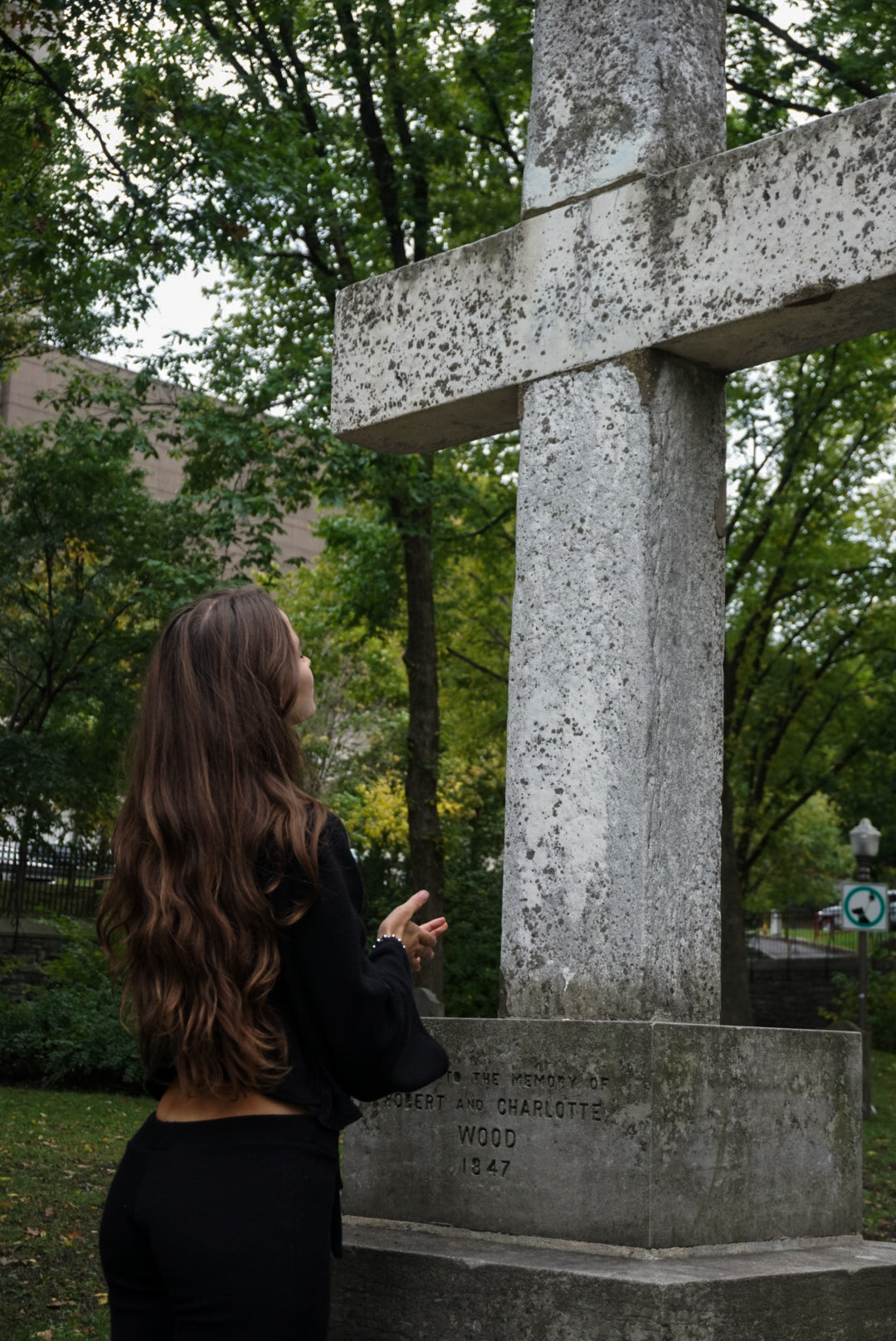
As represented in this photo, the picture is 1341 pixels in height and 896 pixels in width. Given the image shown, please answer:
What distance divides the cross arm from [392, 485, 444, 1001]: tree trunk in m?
13.2

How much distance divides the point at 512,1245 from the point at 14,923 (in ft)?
70.0

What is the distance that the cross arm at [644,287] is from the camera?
3.46 m

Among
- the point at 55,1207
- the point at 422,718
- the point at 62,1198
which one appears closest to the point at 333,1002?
the point at 55,1207

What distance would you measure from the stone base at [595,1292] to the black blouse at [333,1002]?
0.77 m

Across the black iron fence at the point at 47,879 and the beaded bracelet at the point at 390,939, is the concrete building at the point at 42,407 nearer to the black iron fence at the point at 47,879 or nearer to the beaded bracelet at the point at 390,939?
the black iron fence at the point at 47,879

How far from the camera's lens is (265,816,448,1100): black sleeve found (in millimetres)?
2426

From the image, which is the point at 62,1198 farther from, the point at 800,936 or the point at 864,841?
the point at 800,936

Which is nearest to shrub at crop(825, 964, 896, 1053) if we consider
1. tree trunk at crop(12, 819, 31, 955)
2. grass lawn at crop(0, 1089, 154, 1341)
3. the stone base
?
tree trunk at crop(12, 819, 31, 955)

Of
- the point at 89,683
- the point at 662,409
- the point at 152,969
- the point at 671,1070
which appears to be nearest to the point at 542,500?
the point at 662,409

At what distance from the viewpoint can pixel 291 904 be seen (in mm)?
2443

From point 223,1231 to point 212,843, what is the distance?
62cm

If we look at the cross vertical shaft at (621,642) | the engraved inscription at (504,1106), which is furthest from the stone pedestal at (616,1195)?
the cross vertical shaft at (621,642)

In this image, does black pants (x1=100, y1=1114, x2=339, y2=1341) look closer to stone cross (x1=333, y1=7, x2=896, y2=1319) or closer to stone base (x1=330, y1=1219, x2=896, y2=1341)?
stone base (x1=330, y1=1219, x2=896, y2=1341)

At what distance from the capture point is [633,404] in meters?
3.73
